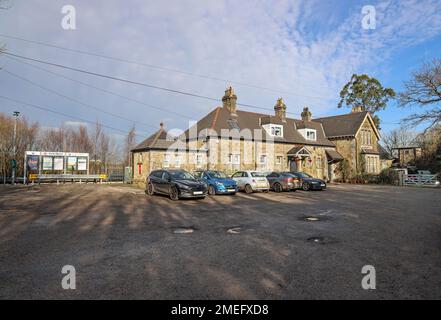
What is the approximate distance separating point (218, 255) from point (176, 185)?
354 inches

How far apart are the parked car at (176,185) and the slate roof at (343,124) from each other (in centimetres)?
2721

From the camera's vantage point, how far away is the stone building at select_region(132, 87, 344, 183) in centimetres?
2631

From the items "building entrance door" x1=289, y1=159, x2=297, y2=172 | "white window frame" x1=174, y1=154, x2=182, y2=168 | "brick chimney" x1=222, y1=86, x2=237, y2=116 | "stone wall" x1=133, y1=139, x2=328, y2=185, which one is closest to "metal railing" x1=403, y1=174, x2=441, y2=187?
"building entrance door" x1=289, y1=159, x2=297, y2=172

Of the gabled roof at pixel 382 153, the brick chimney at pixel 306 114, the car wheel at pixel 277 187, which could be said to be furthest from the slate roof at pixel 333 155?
the car wheel at pixel 277 187

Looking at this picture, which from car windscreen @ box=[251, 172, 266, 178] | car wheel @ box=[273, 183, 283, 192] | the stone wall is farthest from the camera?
the stone wall

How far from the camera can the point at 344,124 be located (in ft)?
121

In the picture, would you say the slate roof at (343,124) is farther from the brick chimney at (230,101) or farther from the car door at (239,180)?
the car door at (239,180)

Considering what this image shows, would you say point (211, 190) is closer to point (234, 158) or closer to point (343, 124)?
point (234, 158)

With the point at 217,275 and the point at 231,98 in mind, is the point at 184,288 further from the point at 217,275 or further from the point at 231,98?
the point at 231,98

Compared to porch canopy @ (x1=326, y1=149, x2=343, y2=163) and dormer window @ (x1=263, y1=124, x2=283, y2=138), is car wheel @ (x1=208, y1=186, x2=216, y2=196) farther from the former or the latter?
porch canopy @ (x1=326, y1=149, x2=343, y2=163)

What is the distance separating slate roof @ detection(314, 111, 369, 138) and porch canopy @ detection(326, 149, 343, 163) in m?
2.66

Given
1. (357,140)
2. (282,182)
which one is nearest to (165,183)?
(282,182)

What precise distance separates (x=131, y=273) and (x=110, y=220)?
4.94m

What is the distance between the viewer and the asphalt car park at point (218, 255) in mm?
3764
